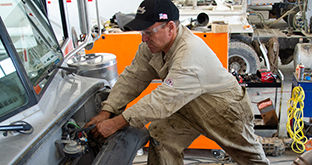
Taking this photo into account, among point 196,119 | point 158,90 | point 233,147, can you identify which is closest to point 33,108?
point 158,90

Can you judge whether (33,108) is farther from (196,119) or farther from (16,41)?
(196,119)

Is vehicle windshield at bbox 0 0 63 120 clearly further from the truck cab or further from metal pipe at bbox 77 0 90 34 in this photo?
metal pipe at bbox 77 0 90 34

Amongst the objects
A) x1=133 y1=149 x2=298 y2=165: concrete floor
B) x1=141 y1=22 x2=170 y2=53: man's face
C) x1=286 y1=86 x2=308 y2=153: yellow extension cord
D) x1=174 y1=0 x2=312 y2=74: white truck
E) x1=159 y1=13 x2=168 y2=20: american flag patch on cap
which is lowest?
x1=133 y1=149 x2=298 y2=165: concrete floor

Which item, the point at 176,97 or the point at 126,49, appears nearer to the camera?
the point at 176,97

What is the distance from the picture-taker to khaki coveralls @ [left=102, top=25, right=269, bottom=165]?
6.12ft

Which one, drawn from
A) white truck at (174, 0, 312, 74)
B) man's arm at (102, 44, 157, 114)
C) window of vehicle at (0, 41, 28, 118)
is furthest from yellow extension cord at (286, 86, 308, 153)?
window of vehicle at (0, 41, 28, 118)

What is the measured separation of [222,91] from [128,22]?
2.49ft

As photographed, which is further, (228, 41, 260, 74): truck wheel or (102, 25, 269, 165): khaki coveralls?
(228, 41, 260, 74): truck wheel

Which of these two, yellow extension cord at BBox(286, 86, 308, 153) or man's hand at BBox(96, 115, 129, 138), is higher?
man's hand at BBox(96, 115, 129, 138)

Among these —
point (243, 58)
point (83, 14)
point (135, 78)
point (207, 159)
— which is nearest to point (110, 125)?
point (135, 78)

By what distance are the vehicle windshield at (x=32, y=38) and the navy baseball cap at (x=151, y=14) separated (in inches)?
22.2

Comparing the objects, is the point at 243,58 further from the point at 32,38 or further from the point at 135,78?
the point at 32,38

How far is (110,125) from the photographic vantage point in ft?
6.18

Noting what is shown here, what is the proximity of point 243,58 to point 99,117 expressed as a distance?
427 centimetres
